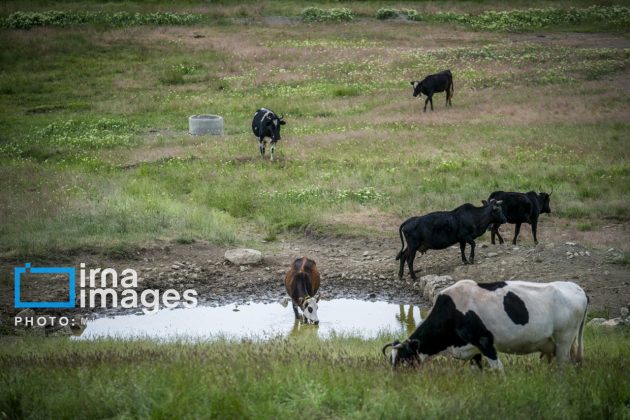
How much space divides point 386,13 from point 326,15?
4636 mm

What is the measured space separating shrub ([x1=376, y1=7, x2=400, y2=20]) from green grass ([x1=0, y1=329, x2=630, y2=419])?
53.7 meters

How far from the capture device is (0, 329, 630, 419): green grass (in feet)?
32.8

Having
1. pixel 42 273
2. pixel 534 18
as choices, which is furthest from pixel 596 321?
pixel 534 18

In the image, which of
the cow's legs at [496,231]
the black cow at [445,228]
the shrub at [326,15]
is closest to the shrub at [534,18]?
the shrub at [326,15]

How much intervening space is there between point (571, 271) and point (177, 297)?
29.1 ft

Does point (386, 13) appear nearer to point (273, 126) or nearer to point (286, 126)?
point (286, 126)

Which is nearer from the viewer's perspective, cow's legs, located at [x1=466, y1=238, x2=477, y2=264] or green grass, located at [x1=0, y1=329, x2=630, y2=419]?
green grass, located at [x1=0, y1=329, x2=630, y2=419]

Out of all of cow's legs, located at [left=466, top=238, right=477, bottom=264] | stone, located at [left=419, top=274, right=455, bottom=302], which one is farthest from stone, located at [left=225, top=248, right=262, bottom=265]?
cow's legs, located at [left=466, top=238, right=477, bottom=264]

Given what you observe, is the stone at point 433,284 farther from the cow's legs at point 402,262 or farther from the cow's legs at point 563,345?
the cow's legs at point 563,345

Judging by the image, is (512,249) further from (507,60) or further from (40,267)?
(507,60)

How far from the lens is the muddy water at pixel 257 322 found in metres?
17.1

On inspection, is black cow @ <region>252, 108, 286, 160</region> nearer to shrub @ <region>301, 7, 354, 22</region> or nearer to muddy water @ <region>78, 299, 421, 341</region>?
muddy water @ <region>78, 299, 421, 341</region>

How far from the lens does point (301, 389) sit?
10.3 m

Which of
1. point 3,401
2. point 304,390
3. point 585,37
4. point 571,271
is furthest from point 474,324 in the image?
point 585,37
